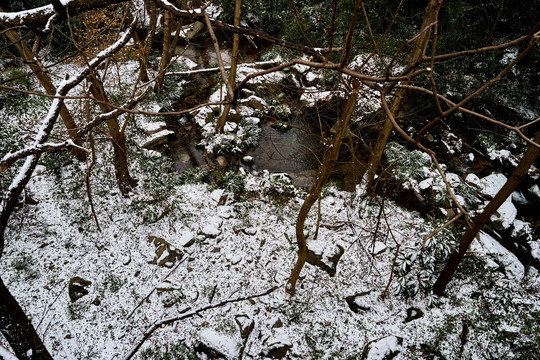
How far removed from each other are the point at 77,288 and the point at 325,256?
4.13 m

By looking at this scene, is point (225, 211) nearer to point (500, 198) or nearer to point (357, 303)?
point (357, 303)

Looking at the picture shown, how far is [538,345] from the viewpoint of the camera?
387 cm

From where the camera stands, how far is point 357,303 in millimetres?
4395

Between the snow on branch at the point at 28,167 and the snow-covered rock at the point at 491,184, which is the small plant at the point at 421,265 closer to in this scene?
the snow-covered rock at the point at 491,184

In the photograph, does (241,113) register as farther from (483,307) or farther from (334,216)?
(483,307)

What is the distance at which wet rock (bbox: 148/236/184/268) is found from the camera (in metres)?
4.89

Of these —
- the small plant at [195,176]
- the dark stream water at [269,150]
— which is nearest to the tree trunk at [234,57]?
the dark stream water at [269,150]

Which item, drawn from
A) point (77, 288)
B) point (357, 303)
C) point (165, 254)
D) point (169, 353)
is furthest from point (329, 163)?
point (77, 288)

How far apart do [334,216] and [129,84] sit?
25.2ft

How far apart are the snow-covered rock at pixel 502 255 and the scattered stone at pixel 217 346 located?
4325 millimetres

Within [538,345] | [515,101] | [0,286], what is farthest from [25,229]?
[515,101]

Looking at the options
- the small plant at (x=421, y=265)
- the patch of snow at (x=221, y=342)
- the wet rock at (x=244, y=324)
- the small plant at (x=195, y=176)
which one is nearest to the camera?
the patch of snow at (x=221, y=342)

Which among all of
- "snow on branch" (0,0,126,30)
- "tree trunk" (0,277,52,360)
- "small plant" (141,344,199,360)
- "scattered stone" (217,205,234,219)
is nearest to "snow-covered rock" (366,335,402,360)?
"small plant" (141,344,199,360)

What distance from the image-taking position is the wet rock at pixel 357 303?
14.3 feet
